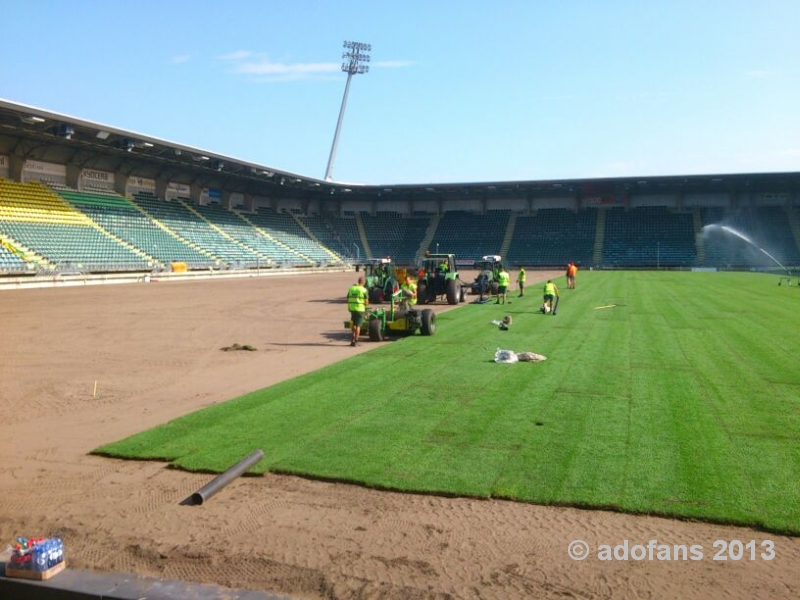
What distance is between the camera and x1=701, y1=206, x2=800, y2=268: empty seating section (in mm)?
63625

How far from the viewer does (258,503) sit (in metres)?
6.27

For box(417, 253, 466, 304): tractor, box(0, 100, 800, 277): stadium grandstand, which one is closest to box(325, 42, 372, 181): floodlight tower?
box(0, 100, 800, 277): stadium grandstand

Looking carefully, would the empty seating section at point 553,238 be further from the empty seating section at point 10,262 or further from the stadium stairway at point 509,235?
the empty seating section at point 10,262

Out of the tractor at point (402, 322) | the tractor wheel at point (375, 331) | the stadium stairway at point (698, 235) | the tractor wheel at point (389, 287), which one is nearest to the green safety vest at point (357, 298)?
the tractor wheel at point (375, 331)

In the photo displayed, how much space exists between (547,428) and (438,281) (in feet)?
64.3

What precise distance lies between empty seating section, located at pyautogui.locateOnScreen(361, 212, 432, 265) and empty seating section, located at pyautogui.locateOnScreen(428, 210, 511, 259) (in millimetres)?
2306

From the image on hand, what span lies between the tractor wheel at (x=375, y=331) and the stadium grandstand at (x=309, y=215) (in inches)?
1013

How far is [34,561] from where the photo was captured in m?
4.89

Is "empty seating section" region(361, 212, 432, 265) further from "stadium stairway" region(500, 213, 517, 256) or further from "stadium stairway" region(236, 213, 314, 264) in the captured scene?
"stadium stairway" region(236, 213, 314, 264)

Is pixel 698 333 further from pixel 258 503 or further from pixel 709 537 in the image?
pixel 258 503

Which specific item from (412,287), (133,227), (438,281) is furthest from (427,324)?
(133,227)

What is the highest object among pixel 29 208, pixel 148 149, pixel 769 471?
pixel 148 149

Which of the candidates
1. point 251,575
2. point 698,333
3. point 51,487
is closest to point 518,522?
point 251,575

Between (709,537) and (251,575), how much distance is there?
3764 millimetres
